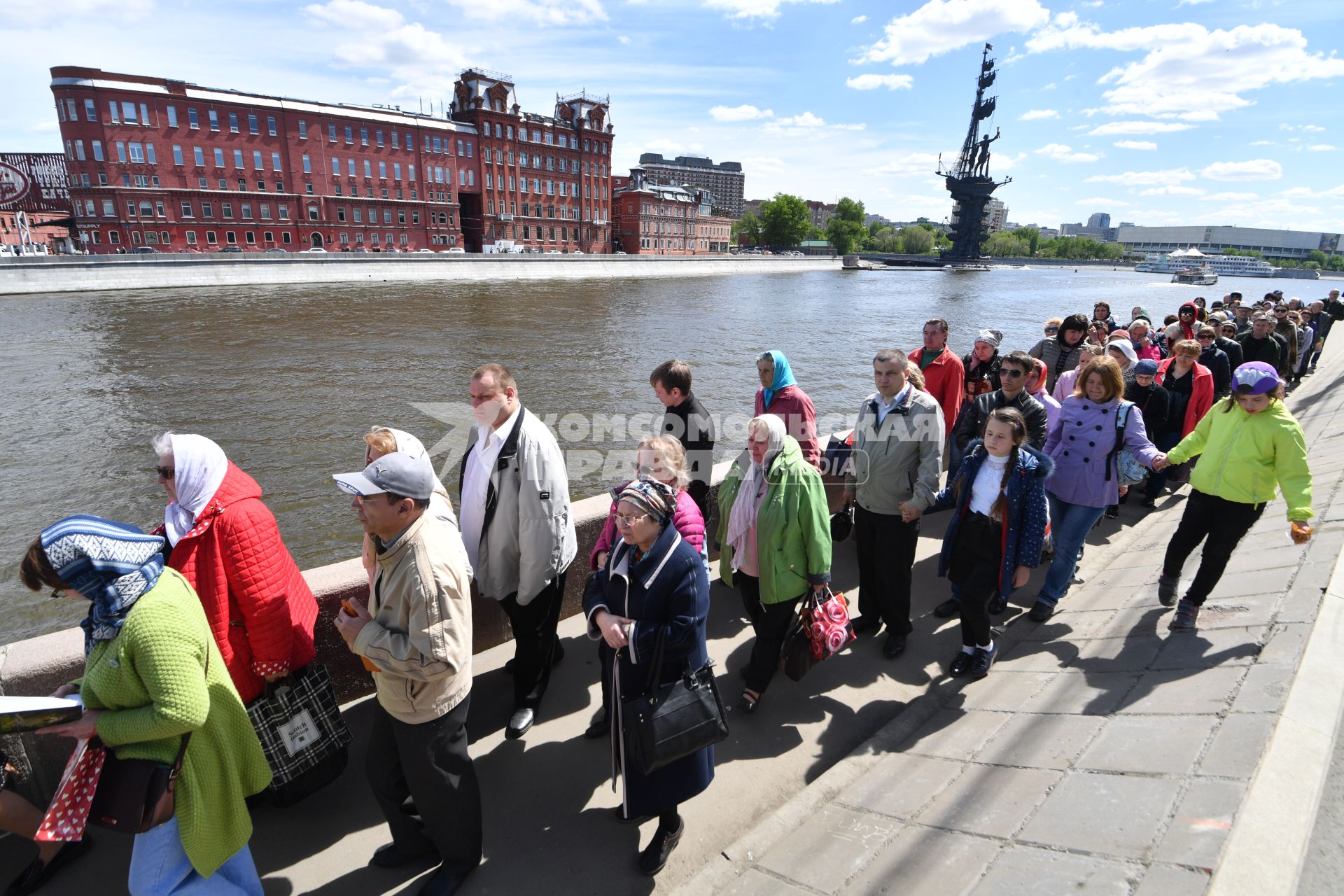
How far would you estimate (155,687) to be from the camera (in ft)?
5.77

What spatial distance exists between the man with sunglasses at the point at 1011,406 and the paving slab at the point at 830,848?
6.04 feet

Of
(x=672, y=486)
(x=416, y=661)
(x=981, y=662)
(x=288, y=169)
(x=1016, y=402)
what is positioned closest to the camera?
(x=416, y=661)

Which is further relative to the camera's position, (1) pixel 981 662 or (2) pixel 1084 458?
(2) pixel 1084 458

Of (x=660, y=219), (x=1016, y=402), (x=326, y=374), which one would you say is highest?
(x=660, y=219)

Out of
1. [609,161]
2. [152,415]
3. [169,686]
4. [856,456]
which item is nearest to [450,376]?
[152,415]

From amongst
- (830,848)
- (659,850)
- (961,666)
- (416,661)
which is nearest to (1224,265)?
(961,666)

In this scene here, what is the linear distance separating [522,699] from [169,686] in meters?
1.74

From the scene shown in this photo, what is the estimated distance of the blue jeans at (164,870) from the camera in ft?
6.24

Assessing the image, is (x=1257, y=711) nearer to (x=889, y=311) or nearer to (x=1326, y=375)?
(x=1326, y=375)

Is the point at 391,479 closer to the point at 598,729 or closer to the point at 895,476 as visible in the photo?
the point at 598,729

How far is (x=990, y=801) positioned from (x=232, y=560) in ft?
9.83

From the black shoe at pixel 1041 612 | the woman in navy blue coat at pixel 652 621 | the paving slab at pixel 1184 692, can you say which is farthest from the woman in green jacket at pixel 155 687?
the black shoe at pixel 1041 612

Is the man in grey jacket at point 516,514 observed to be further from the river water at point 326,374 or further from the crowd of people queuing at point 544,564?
the river water at point 326,374

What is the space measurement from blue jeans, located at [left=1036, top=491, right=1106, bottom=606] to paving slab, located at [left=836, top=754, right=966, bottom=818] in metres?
1.92
